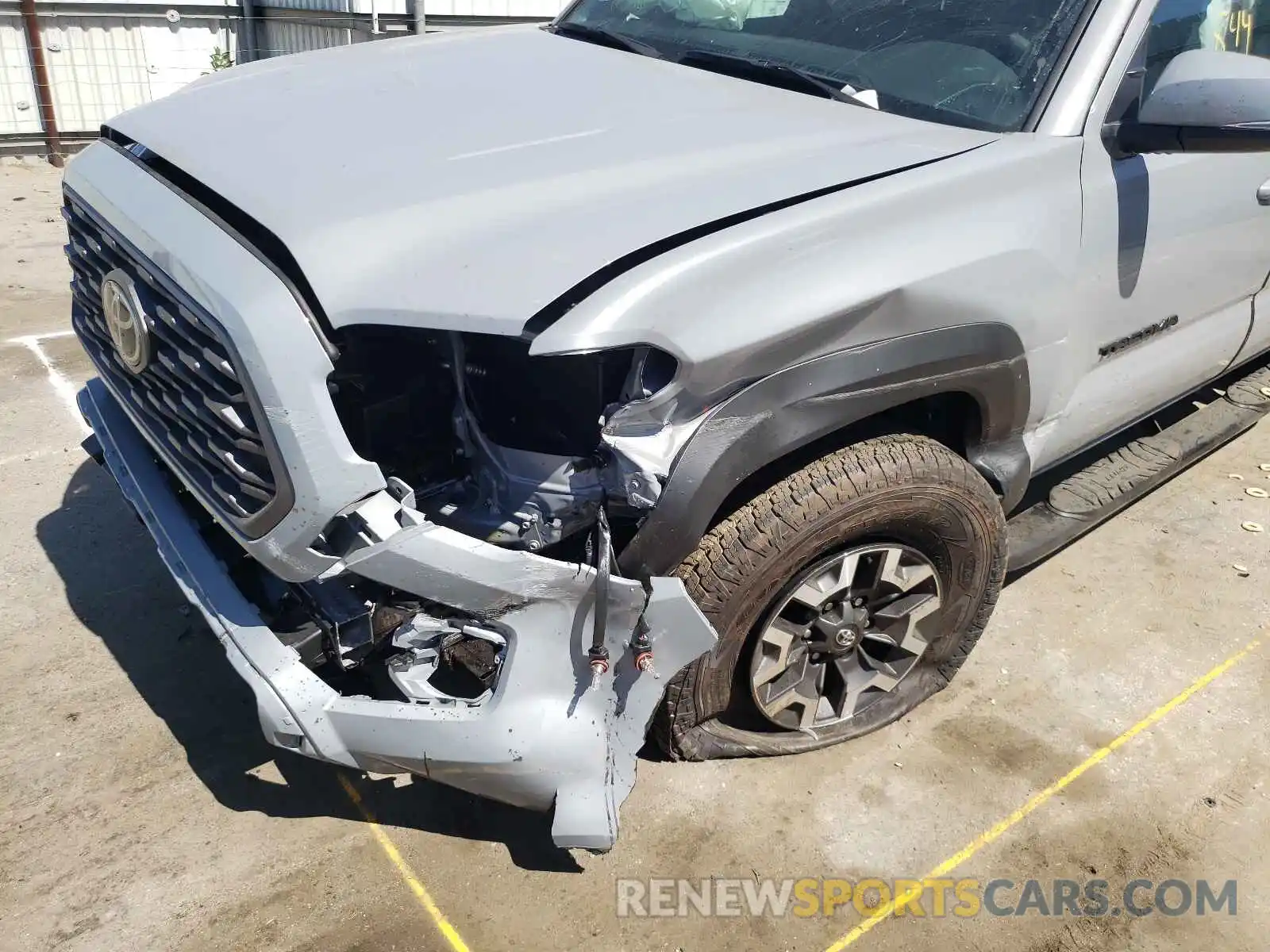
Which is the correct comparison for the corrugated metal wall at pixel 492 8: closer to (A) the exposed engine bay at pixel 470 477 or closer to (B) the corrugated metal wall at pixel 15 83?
(B) the corrugated metal wall at pixel 15 83

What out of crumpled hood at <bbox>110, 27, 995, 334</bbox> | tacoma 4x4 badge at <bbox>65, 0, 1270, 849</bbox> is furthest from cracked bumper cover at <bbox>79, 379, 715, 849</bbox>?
crumpled hood at <bbox>110, 27, 995, 334</bbox>

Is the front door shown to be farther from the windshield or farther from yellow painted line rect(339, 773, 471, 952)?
yellow painted line rect(339, 773, 471, 952)

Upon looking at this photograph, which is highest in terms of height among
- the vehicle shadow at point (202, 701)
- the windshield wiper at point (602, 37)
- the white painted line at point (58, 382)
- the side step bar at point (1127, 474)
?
the windshield wiper at point (602, 37)

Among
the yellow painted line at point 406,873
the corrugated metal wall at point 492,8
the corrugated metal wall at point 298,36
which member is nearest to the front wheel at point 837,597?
the yellow painted line at point 406,873

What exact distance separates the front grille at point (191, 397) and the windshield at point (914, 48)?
5.46ft

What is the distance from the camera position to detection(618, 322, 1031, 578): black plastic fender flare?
78.7 inches

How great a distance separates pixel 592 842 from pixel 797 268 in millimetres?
1250

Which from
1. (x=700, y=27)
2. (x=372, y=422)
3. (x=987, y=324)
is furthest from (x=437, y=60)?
(x=987, y=324)

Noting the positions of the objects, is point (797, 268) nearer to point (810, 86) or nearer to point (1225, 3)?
point (810, 86)

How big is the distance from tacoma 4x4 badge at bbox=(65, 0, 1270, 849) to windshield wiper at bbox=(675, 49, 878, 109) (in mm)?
14

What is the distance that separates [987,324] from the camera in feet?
7.78

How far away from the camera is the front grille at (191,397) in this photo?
194 centimetres

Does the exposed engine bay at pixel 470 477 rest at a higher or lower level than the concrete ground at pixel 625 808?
higher

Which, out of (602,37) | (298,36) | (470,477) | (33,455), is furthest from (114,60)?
(470,477)
